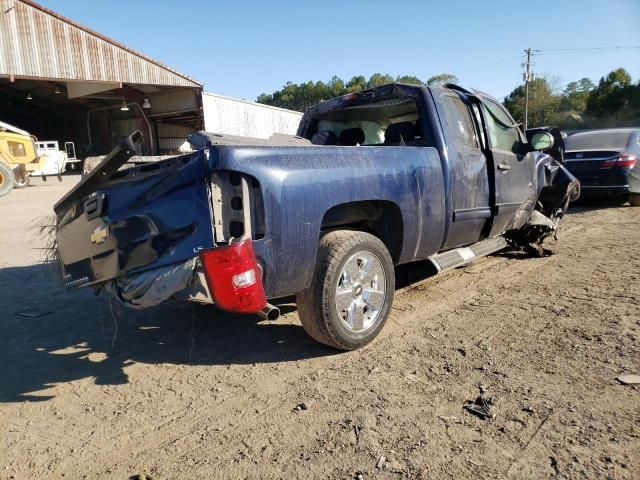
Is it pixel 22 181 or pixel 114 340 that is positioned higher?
pixel 22 181

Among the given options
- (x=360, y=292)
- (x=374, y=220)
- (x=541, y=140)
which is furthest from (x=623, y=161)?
(x=360, y=292)

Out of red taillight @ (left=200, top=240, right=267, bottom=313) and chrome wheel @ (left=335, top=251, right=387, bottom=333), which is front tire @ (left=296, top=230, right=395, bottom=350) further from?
red taillight @ (left=200, top=240, right=267, bottom=313)

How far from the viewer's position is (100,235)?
3172 millimetres

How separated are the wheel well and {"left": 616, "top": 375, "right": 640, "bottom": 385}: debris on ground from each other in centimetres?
174

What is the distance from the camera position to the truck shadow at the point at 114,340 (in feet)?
11.0

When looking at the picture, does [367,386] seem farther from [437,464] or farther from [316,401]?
[437,464]

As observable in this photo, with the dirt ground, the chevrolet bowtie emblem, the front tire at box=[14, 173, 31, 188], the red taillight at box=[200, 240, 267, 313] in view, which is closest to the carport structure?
the front tire at box=[14, 173, 31, 188]

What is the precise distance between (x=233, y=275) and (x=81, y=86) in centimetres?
2759

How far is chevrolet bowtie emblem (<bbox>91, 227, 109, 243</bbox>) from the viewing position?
3.13m

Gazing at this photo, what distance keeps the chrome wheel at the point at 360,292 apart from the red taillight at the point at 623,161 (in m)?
8.16

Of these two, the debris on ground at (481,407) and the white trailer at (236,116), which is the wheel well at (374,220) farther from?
the white trailer at (236,116)

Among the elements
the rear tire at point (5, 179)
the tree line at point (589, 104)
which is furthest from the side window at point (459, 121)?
the tree line at point (589, 104)

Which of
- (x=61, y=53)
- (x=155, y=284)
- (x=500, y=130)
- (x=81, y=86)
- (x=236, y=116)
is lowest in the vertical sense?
(x=155, y=284)

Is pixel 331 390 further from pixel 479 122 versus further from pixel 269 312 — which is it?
pixel 479 122
